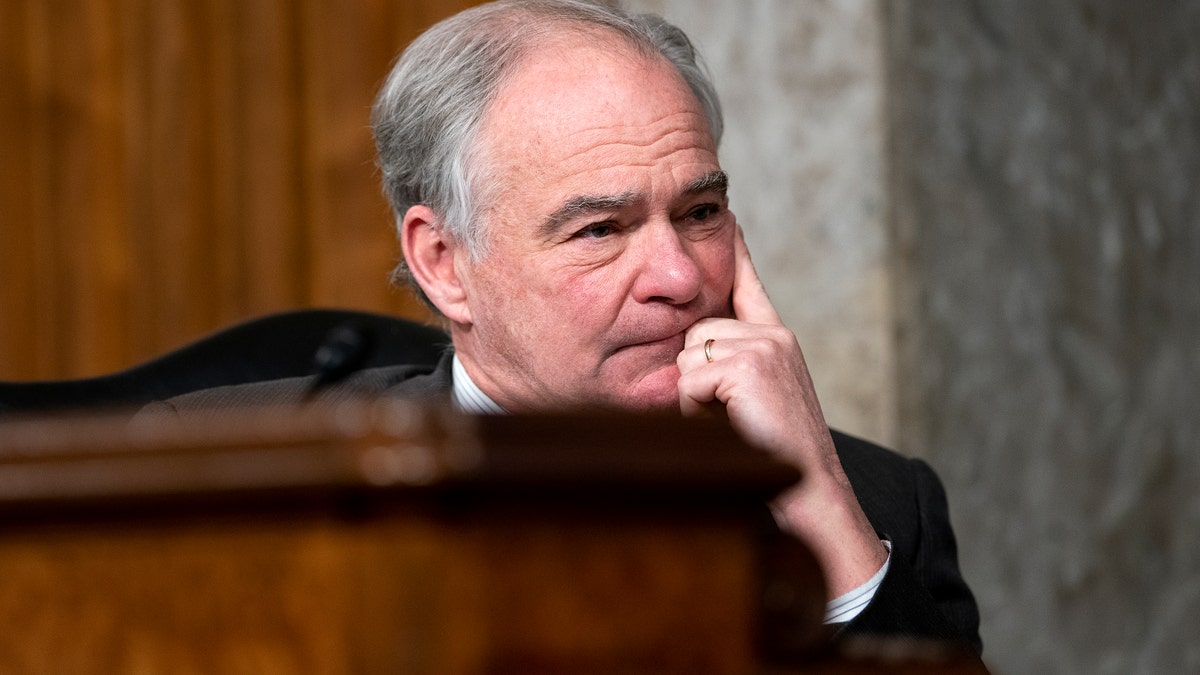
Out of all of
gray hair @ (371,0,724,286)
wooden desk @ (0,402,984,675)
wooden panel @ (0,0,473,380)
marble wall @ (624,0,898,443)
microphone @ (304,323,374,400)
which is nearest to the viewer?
wooden desk @ (0,402,984,675)

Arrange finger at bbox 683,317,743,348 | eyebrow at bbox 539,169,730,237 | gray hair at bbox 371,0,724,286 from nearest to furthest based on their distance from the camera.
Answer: finger at bbox 683,317,743,348, eyebrow at bbox 539,169,730,237, gray hair at bbox 371,0,724,286

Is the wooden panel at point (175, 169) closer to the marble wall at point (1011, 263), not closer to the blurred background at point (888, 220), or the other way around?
the blurred background at point (888, 220)

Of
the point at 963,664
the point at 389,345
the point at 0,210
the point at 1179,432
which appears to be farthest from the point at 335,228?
the point at 963,664

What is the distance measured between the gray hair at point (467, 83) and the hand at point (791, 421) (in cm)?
42

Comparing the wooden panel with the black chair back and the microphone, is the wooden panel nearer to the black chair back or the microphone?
the black chair back

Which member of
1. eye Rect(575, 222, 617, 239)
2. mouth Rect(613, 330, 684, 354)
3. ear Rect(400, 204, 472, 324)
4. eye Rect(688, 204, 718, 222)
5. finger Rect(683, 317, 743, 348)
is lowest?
mouth Rect(613, 330, 684, 354)

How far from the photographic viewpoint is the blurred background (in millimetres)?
2500

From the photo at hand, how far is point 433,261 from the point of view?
1.90m

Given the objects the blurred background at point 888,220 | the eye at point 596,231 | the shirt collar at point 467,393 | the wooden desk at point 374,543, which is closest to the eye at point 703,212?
the eye at point 596,231

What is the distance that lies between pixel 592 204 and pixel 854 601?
576 mm

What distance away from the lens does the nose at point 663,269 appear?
1.65 meters

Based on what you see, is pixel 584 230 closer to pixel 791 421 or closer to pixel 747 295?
pixel 747 295

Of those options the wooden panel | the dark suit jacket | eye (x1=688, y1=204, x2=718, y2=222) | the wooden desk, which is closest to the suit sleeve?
the dark suit jacket

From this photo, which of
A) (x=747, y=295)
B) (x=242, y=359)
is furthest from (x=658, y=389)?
(x=242, y=359)
